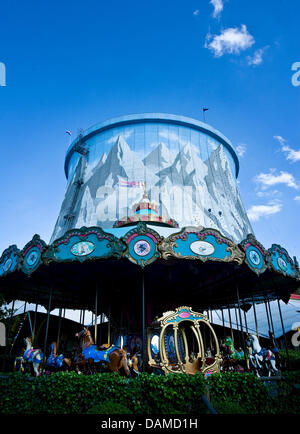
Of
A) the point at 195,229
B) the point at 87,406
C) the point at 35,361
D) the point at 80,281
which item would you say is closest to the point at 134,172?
the point at 80,281

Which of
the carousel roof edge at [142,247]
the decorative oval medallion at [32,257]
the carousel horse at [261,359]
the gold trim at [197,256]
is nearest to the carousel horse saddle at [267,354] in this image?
the carousel horse at [261,359]

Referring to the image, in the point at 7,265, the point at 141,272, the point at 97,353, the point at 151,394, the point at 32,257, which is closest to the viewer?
the point at 151,394

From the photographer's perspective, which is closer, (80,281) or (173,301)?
(80,281)

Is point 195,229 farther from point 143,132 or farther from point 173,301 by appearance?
point 143,132

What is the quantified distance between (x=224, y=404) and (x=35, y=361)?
7057mm

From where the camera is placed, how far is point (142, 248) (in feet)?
33.5

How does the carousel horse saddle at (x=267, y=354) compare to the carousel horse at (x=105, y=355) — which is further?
the carousel horse saddle at (x=267, y=354)

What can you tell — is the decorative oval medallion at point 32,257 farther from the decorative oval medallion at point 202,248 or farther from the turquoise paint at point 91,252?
the decorative oval medallion at point 202,248

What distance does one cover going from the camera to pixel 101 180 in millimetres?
19406

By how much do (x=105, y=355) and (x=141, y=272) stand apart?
420 cm

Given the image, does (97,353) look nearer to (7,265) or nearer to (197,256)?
(197,256)

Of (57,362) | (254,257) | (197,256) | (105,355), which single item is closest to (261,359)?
(254,257)

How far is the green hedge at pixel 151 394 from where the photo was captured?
599 centimetres

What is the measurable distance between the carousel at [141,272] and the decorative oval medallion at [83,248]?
3 cm
